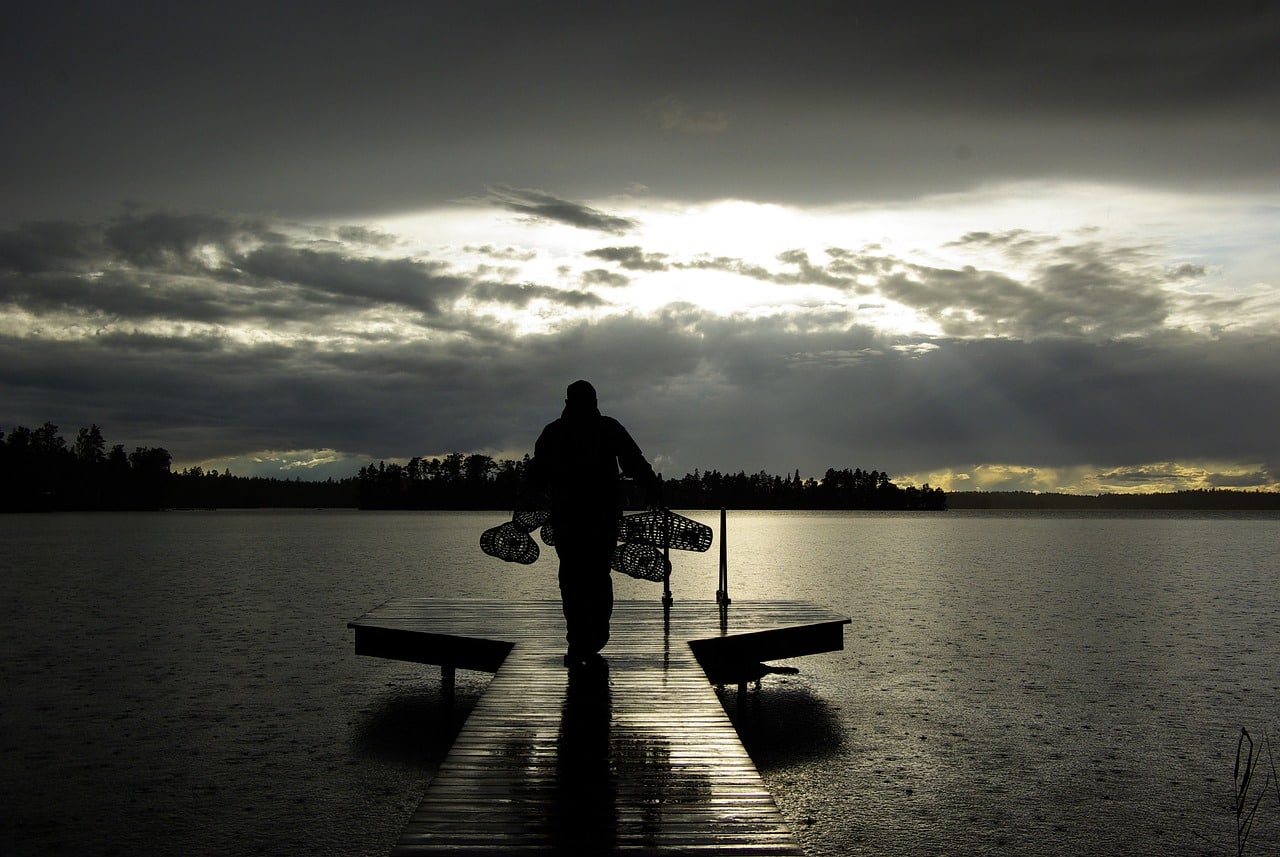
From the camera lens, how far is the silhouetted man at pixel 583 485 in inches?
354

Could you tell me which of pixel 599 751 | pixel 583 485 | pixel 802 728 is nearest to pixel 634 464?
pixel 583 485

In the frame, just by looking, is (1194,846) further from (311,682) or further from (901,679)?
(311,682)

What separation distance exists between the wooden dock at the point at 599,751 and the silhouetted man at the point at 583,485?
929mm

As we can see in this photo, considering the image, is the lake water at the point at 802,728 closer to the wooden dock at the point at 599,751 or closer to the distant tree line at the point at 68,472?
the wooden dock at the point at 599,751

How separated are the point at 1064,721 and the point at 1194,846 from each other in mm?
4823

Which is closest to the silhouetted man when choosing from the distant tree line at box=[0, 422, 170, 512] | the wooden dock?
the wooden dock

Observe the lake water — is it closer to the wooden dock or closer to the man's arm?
the wooden dock

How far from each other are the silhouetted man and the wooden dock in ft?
3.05

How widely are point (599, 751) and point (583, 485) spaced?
2662 mm

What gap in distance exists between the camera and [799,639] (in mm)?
13508

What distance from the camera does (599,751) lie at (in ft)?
22.6

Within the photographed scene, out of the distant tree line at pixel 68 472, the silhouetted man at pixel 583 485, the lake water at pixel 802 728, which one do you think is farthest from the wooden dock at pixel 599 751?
the distant tree line at pixel 68 472

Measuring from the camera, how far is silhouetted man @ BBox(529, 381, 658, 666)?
8992mm

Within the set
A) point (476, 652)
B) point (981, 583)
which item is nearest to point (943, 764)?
point (476, 652)
